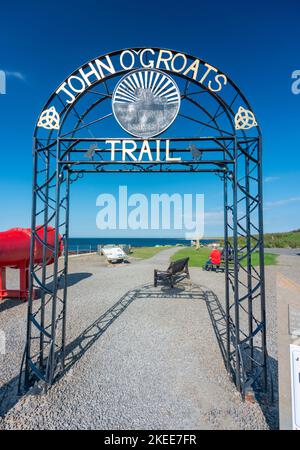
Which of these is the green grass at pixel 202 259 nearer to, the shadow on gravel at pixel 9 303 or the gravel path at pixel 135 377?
the gravel path at pixel 135 377

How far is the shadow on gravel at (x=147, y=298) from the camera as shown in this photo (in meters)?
3.82

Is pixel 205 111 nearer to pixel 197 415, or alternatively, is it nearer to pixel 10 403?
pixel 197 415

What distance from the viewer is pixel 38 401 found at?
12.7 ft

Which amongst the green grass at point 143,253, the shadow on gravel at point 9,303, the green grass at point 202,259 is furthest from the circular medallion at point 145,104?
the green grass at point 143,253

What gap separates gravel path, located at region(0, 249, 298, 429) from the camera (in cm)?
350

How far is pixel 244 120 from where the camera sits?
4422 mm

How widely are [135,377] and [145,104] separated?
5.42 metres

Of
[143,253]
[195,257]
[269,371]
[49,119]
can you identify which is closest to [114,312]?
[269,371]

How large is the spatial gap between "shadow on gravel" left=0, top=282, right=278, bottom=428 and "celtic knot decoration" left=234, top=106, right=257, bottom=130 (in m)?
4.82

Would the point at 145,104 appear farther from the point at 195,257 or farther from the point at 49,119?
the point at 195,257

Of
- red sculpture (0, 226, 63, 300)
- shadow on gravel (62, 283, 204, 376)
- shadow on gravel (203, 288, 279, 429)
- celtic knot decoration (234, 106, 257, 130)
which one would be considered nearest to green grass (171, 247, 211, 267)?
shadow on gravel (62, 283, 204, 376)

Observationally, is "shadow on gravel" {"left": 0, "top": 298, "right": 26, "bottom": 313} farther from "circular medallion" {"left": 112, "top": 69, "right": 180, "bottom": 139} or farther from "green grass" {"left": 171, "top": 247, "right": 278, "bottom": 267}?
"green grass" {"left": 171, "top": 247, "right": 278, "bottom": 267}

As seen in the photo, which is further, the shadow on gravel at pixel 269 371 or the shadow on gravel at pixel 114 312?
the shadow on gravel at pixel 114 312

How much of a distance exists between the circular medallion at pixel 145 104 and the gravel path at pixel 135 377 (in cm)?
481
